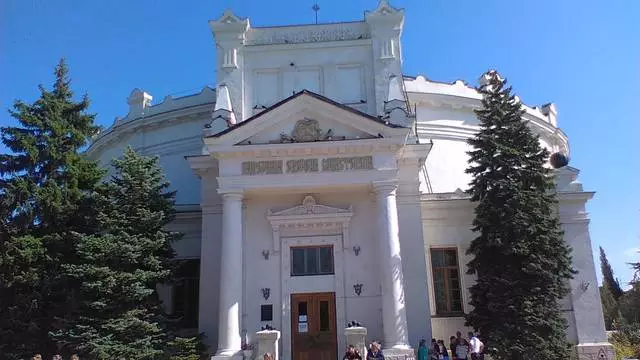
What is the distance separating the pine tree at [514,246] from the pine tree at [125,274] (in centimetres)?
1063

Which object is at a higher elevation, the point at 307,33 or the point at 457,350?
the point at 307,33

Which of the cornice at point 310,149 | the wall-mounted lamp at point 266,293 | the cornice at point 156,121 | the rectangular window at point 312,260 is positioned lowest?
the wall-mounted lamp at point 266,293

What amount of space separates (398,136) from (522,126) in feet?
16.8

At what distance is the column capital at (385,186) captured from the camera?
67.5 feet

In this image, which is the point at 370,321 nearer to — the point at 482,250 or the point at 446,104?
the point at 482,250

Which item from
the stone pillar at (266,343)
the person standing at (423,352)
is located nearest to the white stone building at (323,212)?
A: the person standing at (423,352)

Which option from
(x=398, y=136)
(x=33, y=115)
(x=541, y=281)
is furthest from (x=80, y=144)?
(x=541, y=281)


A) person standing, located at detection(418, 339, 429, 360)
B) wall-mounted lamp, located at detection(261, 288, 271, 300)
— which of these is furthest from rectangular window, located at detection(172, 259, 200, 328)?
person standing, located at detection(418, 339, 429, 360)

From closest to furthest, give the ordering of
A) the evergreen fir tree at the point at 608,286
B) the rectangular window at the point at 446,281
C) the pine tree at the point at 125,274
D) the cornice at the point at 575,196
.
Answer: the pine tree at the point at 125,274 → the rectangular window at the point at 446,281 → the cornice at the point at 575,196 → the evergreen fir tree at the point at 608,286

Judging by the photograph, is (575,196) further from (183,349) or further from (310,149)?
(183,349)

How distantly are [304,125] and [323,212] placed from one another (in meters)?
3.34

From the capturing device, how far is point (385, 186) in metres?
20.6

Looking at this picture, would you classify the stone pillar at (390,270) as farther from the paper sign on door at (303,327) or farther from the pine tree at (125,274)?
the pine tree at (125,274)

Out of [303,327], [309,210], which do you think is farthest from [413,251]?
[303,327]
